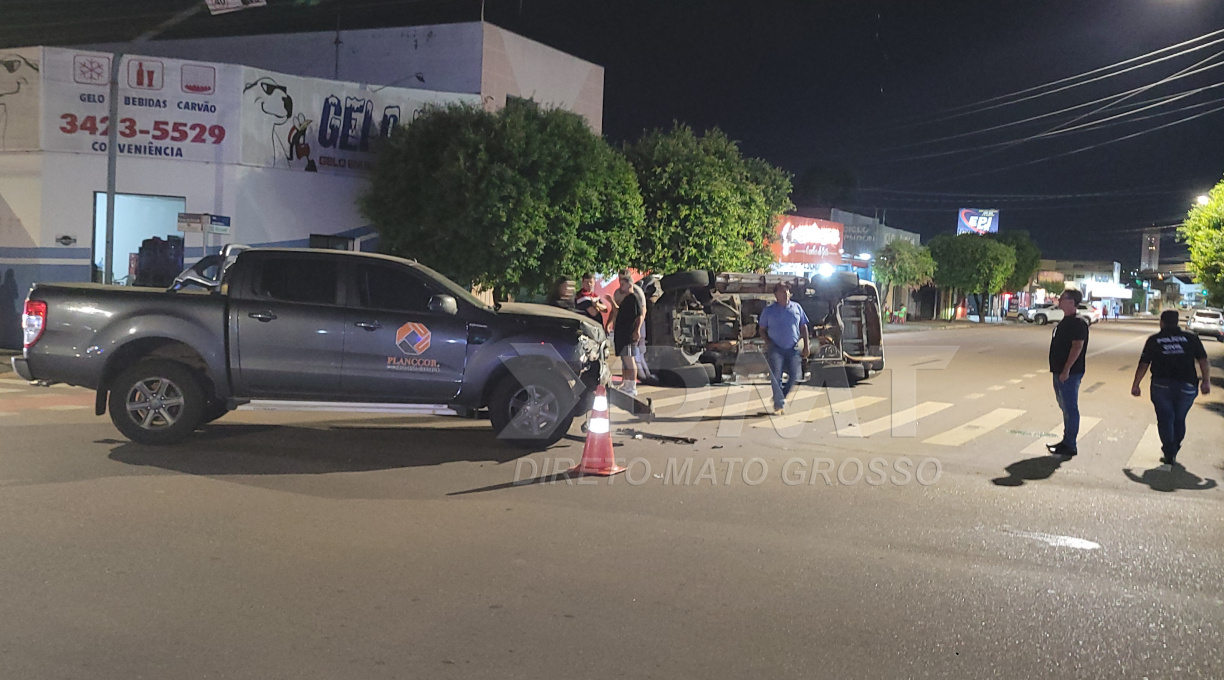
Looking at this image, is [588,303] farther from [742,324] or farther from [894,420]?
[894,420]

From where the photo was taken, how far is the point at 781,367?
12.4 m

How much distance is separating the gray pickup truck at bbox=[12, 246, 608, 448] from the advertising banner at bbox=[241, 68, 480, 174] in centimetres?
1254

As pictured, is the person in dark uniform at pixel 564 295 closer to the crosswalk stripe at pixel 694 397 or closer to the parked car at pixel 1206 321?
the crosswalk stripe at pixel 694 397

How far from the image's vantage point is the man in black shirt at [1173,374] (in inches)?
366

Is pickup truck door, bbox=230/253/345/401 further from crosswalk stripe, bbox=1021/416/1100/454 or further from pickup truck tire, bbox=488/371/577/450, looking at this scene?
crosswalk stripe, bbox=1021/416/1100/454

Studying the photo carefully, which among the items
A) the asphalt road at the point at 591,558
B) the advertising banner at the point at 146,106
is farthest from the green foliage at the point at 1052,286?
the asphalt road at the point at 591,558

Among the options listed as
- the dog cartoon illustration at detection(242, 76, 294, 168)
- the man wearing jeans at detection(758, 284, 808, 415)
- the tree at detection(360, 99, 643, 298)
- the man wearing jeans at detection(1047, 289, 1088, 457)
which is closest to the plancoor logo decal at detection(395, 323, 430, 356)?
the man wearing jeans at detection(758, 284, 808, 415)

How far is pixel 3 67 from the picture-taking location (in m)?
19.1

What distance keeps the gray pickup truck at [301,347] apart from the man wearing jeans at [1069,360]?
5036 millimetres

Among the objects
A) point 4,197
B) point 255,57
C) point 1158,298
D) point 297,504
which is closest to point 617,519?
point 297,504

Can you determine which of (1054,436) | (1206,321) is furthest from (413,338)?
(1206,321)

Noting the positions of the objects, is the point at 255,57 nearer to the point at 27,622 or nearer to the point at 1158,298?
the point at 27,622

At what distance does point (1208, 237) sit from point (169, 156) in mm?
26343

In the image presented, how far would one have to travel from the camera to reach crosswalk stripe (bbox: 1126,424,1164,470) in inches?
385
